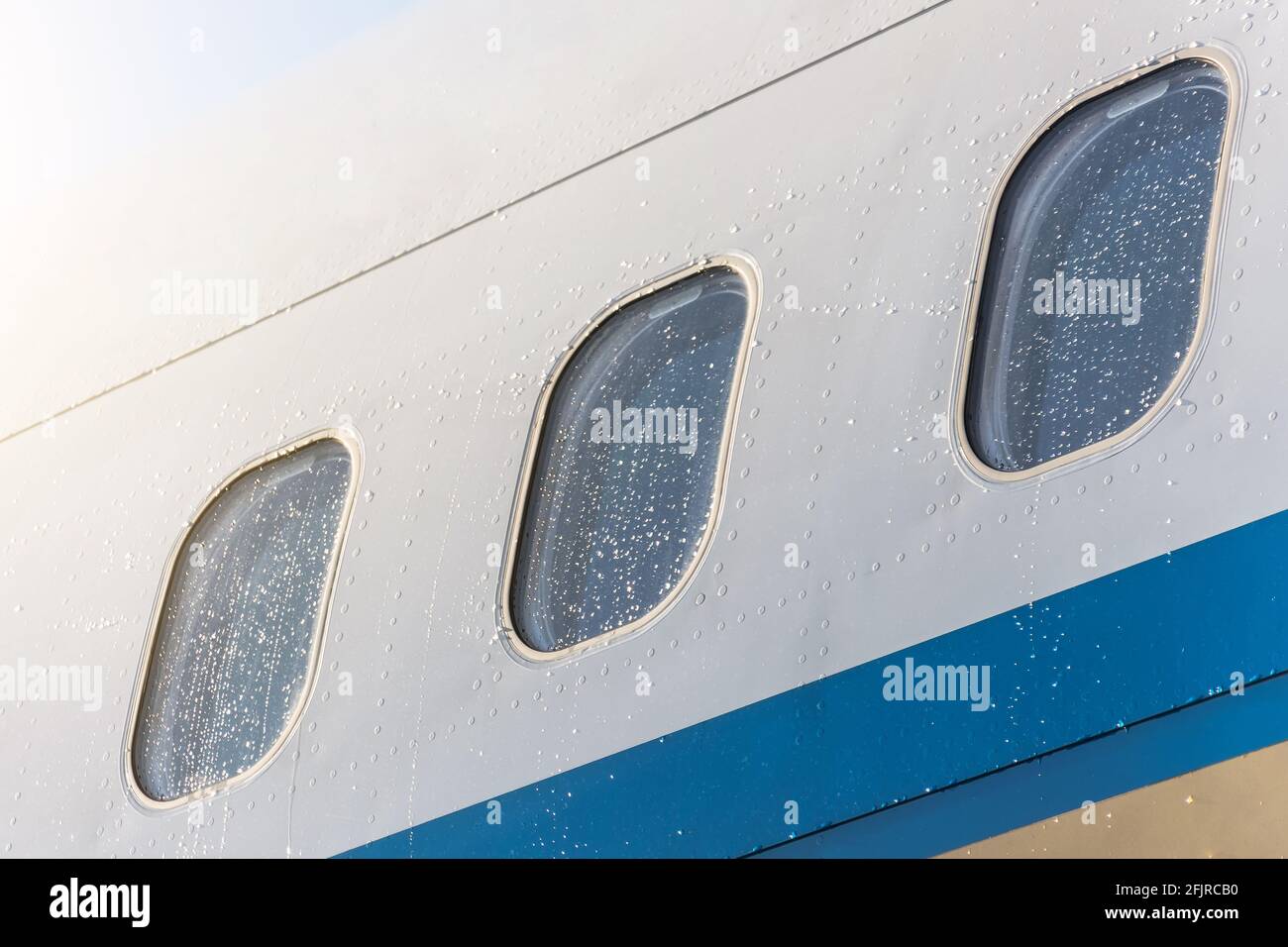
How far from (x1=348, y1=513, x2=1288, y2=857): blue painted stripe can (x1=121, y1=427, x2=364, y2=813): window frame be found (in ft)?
1.79

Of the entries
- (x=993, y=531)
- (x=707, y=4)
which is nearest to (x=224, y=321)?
(x=707, y=4)

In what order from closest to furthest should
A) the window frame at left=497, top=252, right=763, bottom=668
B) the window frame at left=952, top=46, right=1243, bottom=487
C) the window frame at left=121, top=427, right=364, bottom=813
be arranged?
the window frame at left=952, top=46, right=1243, bottom=487 → the window frame at left=497, top=252, right=763, bottom=668 → the window frame at left=121, top=427, right=364, bottom=813

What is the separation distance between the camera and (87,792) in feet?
12.3

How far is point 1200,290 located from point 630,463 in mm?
1276

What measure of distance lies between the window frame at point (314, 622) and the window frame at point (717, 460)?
0.52 metres

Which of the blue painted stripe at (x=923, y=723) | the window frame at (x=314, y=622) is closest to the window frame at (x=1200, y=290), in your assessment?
the blue painted stripe at (x=923, y=723)

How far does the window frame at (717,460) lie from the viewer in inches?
119

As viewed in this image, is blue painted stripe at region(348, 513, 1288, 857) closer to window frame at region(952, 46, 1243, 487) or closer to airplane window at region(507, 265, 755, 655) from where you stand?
window frame at region(952, 46, 1243, 487)

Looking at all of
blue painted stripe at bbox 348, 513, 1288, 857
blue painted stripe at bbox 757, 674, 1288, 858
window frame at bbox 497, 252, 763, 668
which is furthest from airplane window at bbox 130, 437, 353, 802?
blue painted stripe at bbox 757, 674, 1288, 858

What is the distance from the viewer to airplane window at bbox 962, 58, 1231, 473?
2619 mm

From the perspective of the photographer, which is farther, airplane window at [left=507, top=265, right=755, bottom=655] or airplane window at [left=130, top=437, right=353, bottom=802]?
airplane window at [left=130, top=437, right=353, bottom=802]

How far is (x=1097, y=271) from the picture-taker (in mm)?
2760
